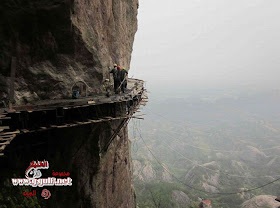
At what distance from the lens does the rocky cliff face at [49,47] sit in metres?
9.08

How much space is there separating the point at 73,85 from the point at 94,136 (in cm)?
286

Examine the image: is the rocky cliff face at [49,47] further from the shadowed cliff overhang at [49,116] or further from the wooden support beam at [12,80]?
the shadowed cliff overhang at [49,116]

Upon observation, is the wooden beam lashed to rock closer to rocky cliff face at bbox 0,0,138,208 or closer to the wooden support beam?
the wooden support beam

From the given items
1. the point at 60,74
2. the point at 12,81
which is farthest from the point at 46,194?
Result: the point at 60,74

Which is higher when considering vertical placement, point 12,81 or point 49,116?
point 12,81

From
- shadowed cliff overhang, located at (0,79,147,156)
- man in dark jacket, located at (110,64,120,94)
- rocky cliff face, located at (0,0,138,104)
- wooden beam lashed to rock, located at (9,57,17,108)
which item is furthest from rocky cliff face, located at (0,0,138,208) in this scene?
shadowed cliff overhang, located at (0,79,147,156)

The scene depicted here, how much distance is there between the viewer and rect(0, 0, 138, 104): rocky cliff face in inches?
357

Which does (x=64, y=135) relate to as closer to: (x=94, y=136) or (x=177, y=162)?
(x=94, y=136)

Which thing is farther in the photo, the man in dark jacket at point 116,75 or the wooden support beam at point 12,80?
the man in dark jacket at point 116,75

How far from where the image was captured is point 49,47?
994cm

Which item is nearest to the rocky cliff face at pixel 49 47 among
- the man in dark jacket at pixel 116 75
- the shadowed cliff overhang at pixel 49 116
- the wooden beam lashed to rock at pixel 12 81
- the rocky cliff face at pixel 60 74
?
the rocky cliff face at pixel 60 74

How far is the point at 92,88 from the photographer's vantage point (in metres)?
11.8

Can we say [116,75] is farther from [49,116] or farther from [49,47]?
[49,116]

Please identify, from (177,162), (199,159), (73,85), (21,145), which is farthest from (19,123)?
(199,159)
